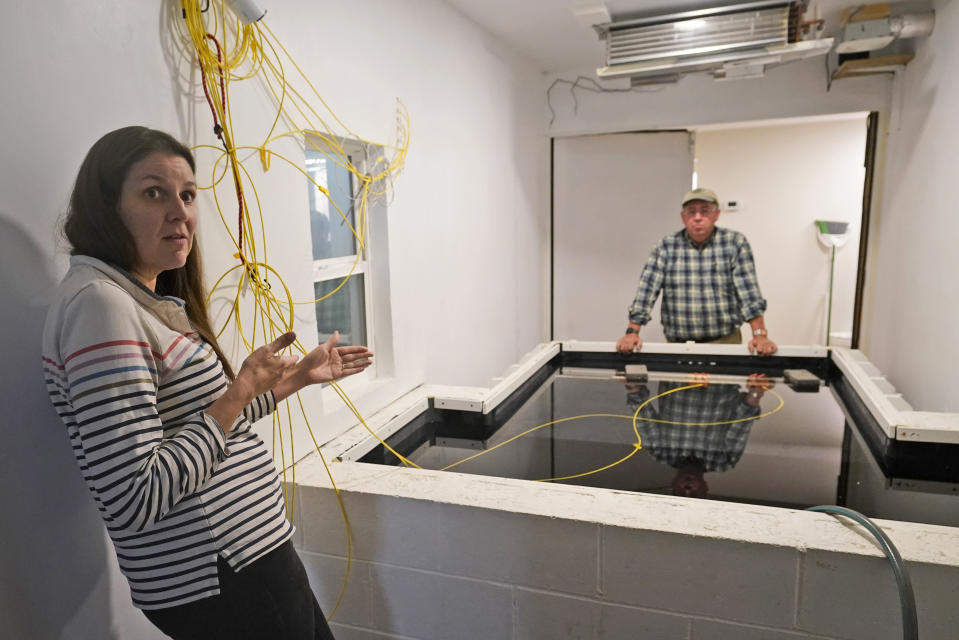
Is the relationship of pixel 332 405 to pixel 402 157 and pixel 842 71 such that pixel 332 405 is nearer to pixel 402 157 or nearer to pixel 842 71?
pixel 402 157

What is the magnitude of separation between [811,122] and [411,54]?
4.36 m

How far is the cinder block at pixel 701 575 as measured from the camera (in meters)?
1.31

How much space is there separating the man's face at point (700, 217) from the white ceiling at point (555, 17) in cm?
104

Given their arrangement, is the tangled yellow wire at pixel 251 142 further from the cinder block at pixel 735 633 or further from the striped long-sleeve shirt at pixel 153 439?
the cinder block at pixel 735 633

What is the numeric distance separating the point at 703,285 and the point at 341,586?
2.61 metres

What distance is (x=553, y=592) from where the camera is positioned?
146 centimetres

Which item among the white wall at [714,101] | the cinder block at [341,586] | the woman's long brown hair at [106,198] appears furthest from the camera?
the white wall at [714,101]

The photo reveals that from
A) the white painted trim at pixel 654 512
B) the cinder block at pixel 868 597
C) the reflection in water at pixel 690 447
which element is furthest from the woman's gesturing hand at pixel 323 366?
the cinder block at pixel 868 597

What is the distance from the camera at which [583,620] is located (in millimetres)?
1445

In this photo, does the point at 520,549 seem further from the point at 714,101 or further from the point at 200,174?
the point at 714,101

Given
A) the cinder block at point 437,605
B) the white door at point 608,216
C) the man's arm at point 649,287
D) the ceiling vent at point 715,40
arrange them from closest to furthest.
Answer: the cinder block at point 437,605 → the ceiling vent at point 715,40 → the man's arm at point 649,287 → the white door at point 608,216

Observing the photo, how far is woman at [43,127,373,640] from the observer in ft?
2.78

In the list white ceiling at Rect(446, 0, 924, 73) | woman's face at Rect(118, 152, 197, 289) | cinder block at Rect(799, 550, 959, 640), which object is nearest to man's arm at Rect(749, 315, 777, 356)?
white ceiling at Rect(446, 0, 924, 73)

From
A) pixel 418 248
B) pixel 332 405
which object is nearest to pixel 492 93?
pixel 418 248
